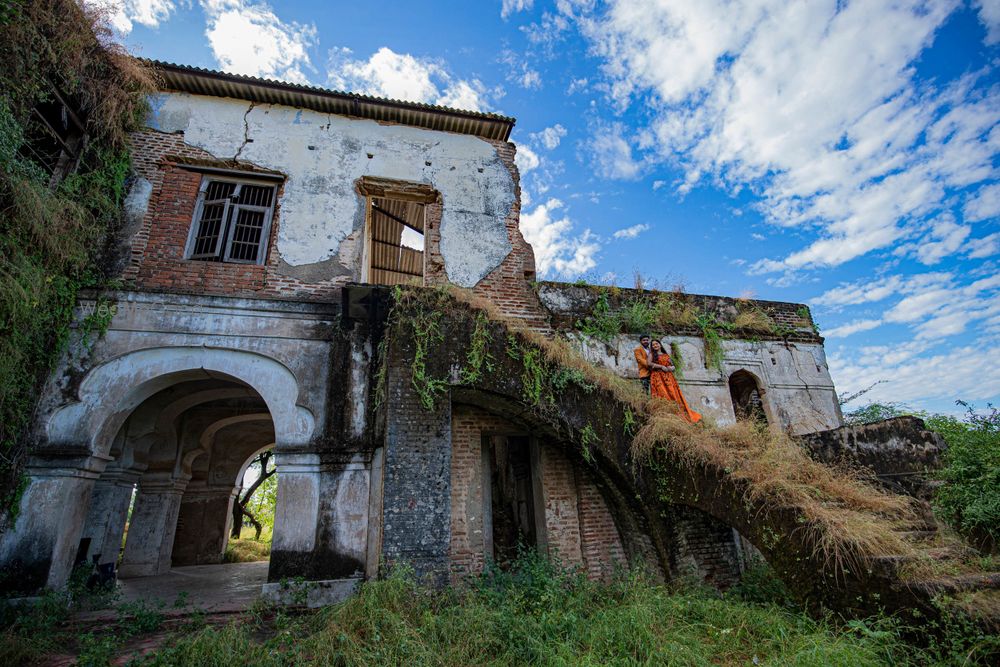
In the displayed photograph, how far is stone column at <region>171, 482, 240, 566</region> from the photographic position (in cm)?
1146

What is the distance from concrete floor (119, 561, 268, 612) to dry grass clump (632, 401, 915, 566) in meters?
5.40

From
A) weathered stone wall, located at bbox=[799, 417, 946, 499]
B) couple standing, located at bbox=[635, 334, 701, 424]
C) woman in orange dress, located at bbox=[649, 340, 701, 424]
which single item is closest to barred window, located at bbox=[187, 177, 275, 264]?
couple standing, located at bbox=[635, 334, 701, 424]

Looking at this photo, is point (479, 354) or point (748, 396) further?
point (748, 396)

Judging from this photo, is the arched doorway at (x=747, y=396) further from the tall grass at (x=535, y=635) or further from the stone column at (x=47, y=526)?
the stone column at (x=47, y=526)

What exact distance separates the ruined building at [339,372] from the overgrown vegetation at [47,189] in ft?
0.95

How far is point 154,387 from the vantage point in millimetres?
6742

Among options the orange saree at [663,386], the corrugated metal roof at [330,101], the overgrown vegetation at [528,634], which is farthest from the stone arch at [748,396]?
the corrugated metal roof at [330,101]

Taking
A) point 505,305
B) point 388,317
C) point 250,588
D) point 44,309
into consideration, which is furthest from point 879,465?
point 44,309

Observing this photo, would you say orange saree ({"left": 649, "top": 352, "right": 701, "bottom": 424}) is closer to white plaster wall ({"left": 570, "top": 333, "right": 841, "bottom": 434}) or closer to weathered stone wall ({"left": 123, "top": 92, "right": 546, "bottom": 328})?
white plaster wall ({"left": 570, "top": 333, "right": 841, "bottom": 434})

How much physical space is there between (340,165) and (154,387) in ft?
14.8

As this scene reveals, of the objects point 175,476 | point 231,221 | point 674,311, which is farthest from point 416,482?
point 175,476

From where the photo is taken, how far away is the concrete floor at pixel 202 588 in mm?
5934

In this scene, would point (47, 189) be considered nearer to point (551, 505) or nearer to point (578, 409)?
point (578, 409)

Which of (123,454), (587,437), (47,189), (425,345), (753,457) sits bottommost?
(753,457)
